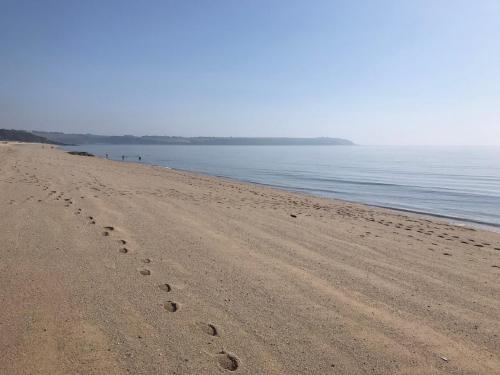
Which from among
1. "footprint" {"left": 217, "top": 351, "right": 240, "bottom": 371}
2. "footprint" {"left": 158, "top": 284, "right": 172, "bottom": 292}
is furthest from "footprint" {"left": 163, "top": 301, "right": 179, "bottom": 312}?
"footprint" {"left": 217, "top": 351, "right": 240, "bottom": 371}

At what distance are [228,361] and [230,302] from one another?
0.97 meters

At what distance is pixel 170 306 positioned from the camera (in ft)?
11.1

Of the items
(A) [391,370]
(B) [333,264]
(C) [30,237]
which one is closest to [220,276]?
(B) [333,264]

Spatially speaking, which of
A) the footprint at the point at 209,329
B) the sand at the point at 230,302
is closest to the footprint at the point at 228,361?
the sand at the point at 230,302

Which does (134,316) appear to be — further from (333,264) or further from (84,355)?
(333,264)

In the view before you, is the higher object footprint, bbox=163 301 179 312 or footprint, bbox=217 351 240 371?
footprint, bbox=163 301 179 312

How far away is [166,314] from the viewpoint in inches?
126

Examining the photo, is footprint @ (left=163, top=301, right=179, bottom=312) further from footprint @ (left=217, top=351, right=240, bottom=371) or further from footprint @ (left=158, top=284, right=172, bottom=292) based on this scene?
footprint @ (left=217, top=351, right=240, bottom=371)

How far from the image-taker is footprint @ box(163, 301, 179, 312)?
3312 millimetres

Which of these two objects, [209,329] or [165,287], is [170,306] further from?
[209,329]

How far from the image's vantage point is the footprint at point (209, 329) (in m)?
2.95

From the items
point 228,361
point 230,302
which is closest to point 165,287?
point 230,302

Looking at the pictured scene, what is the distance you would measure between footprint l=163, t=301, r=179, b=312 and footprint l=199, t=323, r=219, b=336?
1.28ft

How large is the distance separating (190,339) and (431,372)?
190 cm
